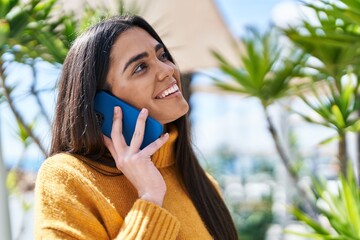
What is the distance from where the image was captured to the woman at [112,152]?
3.96ft

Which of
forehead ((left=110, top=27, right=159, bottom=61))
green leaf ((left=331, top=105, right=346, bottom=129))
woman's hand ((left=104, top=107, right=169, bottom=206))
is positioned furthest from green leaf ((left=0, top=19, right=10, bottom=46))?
green leaf ((left=331, top=105, right=346, bottom=129))

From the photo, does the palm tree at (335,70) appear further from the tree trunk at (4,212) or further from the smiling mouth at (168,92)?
the tree trunk at (4,212)

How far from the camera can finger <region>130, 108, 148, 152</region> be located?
4.26ft

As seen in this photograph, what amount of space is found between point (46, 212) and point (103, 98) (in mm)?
309

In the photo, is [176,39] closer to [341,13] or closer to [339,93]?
[339,93]

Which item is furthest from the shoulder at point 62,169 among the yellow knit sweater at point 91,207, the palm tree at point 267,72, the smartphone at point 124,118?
the palm tree at point 267,72

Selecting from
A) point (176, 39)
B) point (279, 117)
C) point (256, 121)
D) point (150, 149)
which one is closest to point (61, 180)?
point (150, 149)

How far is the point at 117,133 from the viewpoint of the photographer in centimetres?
131

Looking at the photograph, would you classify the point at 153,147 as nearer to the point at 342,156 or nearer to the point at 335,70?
the point at 335,70

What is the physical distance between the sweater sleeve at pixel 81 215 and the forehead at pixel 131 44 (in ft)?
1.00

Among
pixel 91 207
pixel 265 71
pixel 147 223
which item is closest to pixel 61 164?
pixel 91 207

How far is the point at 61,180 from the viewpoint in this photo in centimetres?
123

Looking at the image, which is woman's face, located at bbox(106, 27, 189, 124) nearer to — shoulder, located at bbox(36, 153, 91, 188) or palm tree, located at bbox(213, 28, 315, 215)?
shoulder, located at bbox(36, 153, 91, 188)

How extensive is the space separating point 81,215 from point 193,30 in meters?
2.82
